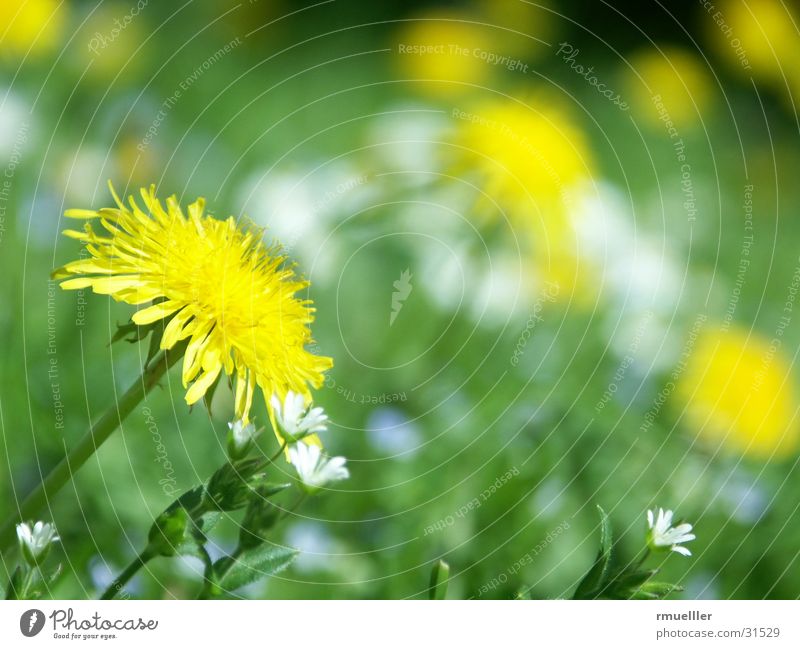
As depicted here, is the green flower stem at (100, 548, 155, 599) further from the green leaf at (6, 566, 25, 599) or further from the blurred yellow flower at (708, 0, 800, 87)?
the blurred yellow flower at (708, 0, 800, 87)

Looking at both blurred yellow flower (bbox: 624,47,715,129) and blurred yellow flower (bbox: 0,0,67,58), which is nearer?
blurred yellow flower (bbox: 0,0,67,58)

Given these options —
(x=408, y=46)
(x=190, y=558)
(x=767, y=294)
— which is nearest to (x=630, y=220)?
(x=767, y=294)

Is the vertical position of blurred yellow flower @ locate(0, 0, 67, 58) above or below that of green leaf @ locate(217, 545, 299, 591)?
above

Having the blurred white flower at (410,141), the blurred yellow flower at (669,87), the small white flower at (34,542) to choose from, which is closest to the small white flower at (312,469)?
the small white flower at (34,542)

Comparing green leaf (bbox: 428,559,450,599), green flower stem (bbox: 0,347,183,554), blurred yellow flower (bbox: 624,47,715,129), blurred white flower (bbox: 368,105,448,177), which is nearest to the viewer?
green flower stem (bbox: 0,347,183,554)
